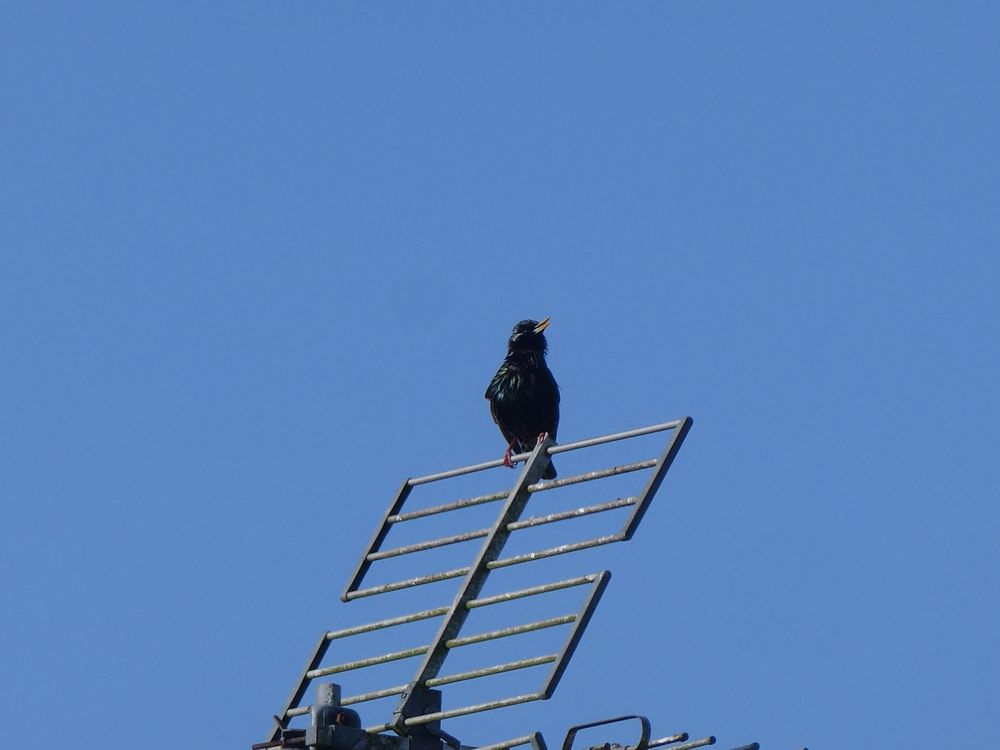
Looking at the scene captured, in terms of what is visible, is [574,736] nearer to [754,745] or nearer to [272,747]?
[754,745]

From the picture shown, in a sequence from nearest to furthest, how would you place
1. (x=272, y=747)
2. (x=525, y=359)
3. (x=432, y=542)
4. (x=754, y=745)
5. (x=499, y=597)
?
(x=754, y=745) → (x=272, y=747) → (x=499, y=597) → (x=432, y=542) → (x=525, y=359)

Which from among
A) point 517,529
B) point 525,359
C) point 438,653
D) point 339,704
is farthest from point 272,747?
point 525,359

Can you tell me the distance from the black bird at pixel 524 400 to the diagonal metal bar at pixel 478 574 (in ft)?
18.2

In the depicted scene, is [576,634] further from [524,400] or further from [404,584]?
[524,400]

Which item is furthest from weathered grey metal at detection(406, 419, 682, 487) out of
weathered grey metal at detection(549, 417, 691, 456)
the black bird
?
the black bird

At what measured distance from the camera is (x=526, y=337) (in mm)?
15344

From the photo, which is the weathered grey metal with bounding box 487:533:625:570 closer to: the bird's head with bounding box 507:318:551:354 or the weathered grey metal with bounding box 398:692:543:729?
the weathered grey metal with bounding box 398:692:543:729

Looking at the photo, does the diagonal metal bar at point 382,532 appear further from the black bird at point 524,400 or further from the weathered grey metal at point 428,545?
the black bird at point 524,400

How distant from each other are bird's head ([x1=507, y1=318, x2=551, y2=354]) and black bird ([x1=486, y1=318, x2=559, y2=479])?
52mm

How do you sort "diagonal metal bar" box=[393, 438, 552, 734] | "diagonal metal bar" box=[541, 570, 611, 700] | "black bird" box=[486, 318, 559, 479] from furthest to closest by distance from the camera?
"black bird" box=[486, 318, 559, 479], "diagonal metal bar" box=[393, 438, 552, 734], "diagonal metal bar" box=[541, 570, 611, 700]

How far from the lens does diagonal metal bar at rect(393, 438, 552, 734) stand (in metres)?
8.43

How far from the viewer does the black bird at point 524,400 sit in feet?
48.7

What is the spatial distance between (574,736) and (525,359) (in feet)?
25.4

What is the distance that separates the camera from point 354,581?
9.52 m
